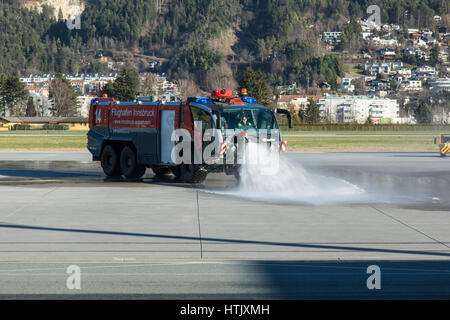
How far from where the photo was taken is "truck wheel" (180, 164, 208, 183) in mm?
21156

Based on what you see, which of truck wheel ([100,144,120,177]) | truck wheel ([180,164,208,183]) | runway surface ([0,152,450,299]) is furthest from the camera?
truck wheel ([100,144,120,177])

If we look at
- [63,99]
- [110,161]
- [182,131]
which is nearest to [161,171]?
[110,161]

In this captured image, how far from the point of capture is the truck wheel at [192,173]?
21156mm

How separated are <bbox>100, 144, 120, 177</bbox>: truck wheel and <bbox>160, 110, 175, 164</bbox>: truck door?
2.41 m

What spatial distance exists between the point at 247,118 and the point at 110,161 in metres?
5.56

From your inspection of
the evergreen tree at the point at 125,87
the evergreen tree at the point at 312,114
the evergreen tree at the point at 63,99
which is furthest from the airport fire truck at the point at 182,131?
the evergreen tree at the point at 63,99

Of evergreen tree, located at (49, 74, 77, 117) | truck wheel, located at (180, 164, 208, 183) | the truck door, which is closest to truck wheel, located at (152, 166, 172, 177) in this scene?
the truck door

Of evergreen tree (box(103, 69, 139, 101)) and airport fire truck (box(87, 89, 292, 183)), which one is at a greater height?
evergreen tree (box(103, 69, 139, 101))

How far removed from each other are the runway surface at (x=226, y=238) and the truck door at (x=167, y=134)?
0.87 m

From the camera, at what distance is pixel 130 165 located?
23156mm

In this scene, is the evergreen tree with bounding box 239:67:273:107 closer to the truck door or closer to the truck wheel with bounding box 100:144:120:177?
the truck wheel with bounding box 100:144:120:177

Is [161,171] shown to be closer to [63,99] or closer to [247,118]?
[247,118]

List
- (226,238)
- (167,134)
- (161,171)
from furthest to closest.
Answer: (161,171)
(167,134)
(226,238)
